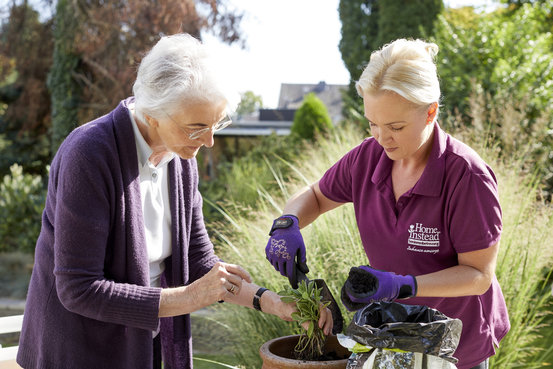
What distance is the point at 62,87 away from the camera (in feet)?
38.5

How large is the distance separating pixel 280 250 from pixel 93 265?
0.61 meters

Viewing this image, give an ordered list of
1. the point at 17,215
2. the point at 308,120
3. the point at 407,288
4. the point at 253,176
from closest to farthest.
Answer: the point at 407,288
the point at 253,176
the point at 17,215
the point at 308,120

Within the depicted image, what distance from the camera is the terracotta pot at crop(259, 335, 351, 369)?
162 cm

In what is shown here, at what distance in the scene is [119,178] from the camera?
1677 mm

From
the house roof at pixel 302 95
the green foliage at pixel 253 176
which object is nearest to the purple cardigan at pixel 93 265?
the green foliage at pixel 253 176

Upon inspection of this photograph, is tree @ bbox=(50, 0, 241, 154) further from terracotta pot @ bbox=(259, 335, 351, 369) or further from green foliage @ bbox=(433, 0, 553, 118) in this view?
terracotta pot @ bbox=(259, 335, 351, 369)

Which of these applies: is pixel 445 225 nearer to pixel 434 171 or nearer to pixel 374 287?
pixel 434 171

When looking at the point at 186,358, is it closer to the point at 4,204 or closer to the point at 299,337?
the point at 299,337

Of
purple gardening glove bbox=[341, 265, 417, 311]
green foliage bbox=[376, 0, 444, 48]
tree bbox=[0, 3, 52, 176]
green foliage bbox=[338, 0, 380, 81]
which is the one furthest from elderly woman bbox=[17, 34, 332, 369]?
tree bbox=[0, 3, 52, 176]

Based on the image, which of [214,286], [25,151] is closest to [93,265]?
[214,286]

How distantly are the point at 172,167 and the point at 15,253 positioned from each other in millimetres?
7648

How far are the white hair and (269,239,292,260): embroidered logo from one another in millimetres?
512

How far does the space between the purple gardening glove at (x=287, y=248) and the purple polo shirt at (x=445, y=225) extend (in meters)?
0.22

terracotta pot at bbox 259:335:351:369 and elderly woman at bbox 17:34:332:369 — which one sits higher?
elderly woman at bbox 17:34:332:369
